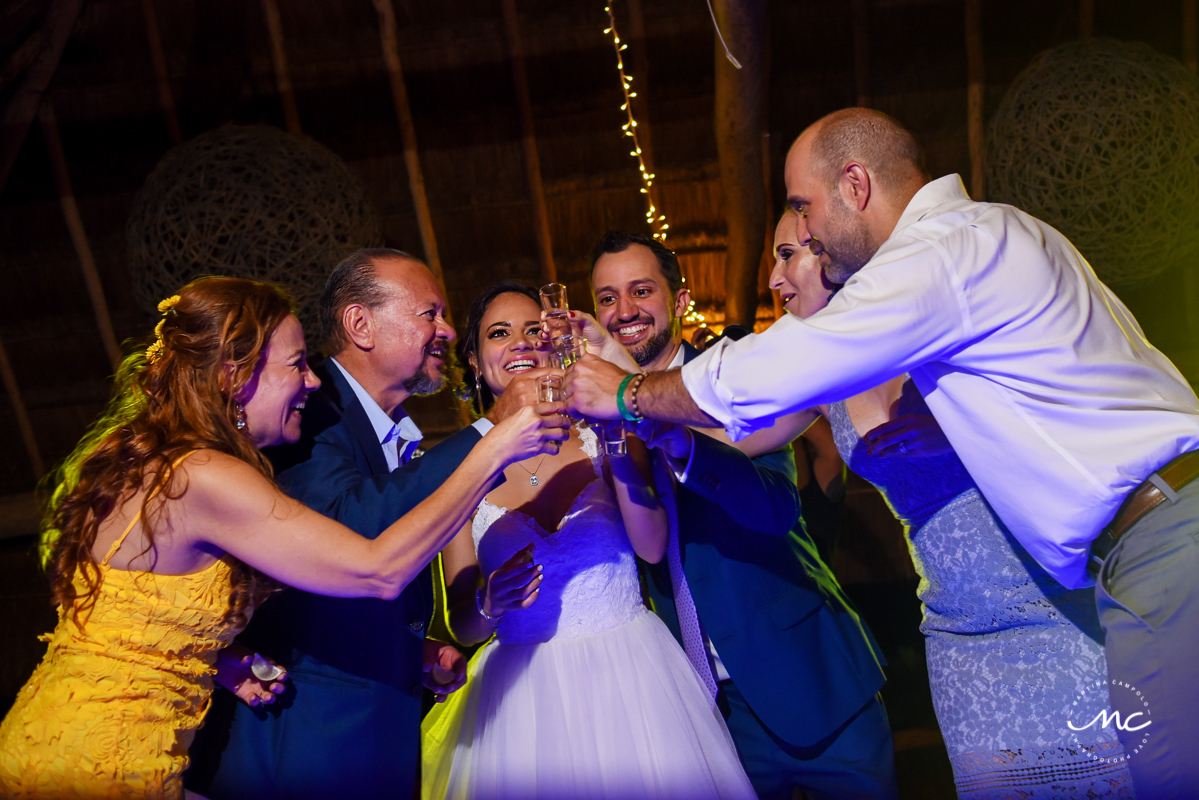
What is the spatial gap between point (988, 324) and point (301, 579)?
4.69 feet

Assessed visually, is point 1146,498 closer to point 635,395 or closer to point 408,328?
point 635,395

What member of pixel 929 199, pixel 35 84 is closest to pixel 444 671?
pixel 929 199

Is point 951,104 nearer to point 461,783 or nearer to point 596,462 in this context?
point 596,462

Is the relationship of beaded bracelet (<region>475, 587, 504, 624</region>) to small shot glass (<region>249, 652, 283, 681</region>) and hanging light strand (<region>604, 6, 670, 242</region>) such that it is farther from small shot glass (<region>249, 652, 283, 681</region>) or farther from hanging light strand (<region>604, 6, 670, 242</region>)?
hanging light strand (<region>604, 6, 670, 242</region>)

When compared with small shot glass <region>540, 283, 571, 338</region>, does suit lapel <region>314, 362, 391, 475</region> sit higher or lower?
lower

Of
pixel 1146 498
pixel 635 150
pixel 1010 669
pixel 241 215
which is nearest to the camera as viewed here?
pixel 1146 498

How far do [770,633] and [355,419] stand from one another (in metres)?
1.21

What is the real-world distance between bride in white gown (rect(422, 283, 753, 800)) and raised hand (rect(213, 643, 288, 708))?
530 millimetres

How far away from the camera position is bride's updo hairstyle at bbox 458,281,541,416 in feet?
8.54

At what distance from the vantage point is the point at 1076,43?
3.86 m

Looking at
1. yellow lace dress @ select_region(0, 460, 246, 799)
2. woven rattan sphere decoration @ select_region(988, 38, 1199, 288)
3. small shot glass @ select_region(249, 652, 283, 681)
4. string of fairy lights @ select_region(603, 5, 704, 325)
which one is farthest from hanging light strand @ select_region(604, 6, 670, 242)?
yellow lace dress @ select_region(0, 460, 246, 799)

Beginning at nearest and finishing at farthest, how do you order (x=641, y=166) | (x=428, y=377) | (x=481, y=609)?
(x=481, y=609)
(x=428, y=377)
(x=641, y=166)

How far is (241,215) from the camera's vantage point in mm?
3949

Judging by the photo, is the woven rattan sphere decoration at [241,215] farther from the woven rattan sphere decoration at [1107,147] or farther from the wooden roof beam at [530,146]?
the woven rattan sphere decoration at [1107,147]
